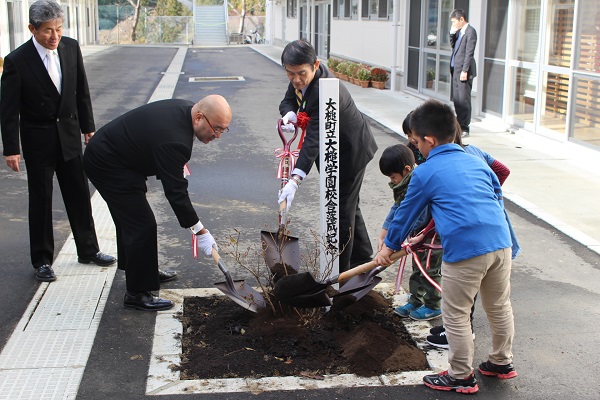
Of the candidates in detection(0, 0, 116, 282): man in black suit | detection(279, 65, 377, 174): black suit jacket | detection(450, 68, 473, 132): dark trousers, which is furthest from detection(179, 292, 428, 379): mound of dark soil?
detection(450, 68, 473, 132): dark trousers

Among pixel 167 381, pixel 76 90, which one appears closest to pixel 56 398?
pixel 167 381

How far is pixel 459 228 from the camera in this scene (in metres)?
3.45

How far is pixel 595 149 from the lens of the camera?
30.8 ft

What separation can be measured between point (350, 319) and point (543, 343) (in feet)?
3.78

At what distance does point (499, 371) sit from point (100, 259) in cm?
313

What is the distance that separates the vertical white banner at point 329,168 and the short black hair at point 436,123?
847 mm

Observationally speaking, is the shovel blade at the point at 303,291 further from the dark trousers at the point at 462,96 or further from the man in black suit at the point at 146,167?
the dark trousers at the point at 462,96

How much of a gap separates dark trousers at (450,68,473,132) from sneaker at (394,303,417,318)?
6999mm

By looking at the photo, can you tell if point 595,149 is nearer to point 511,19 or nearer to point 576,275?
point 511,19

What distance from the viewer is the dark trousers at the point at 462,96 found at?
11117 millimetres

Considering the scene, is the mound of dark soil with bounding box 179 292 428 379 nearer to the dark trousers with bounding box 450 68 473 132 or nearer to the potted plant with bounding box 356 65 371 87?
the dark trousers with bounding box 450 68 473 132

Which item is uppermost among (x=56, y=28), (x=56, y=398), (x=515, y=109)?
(x=56, y=28)

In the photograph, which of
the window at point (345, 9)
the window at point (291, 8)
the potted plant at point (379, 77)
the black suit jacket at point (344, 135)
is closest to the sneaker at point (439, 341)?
the black suit jacket at point (344, 135)

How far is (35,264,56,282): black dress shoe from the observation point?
5262mm
